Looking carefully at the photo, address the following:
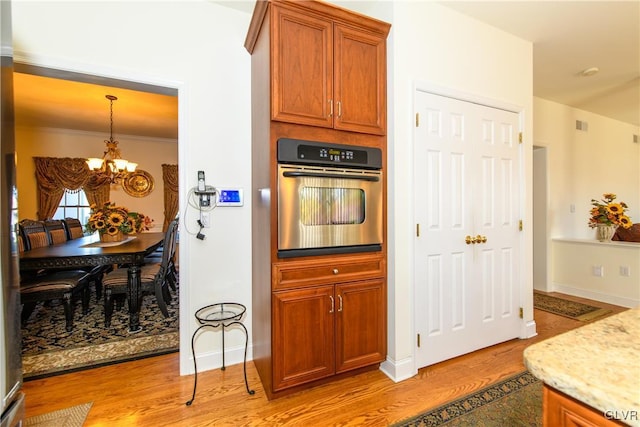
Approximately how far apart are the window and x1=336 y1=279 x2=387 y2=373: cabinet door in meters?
5.93

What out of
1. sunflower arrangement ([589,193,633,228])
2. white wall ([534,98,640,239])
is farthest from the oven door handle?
sunflower arrangement ([589,193,633,228])

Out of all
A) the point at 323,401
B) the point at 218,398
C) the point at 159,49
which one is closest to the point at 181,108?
the point at 159,49

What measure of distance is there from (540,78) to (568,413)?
4.05 metres

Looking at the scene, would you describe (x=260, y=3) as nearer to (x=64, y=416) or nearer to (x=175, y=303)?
(x=64, y=416)

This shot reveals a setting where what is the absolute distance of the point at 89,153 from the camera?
538 cm

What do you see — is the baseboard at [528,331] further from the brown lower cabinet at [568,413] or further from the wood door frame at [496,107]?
the brown lower cabinet at [568,413]

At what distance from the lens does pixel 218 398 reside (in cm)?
180

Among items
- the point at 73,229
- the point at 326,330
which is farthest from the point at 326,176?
the point at 73,229

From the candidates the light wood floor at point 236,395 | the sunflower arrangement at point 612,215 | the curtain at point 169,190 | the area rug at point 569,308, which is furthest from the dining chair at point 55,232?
the sunflower arrangement at point 612,215

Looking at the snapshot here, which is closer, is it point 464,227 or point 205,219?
point 205,219

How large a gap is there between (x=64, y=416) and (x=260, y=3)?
2.75 metres

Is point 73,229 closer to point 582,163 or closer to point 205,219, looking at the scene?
point 205,219

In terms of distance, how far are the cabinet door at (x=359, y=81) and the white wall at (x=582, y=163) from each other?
3179 mm

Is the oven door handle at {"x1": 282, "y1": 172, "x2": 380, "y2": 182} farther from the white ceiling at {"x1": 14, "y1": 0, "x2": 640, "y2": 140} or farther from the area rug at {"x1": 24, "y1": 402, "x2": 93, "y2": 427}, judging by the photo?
the area rug at {"x1": 24, "y1": 402, "x2": 93, "y2": 427}
